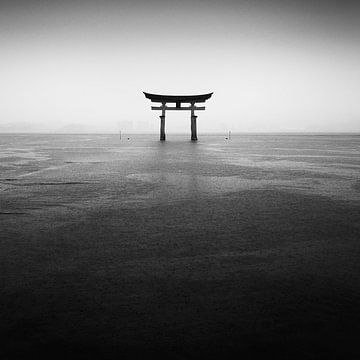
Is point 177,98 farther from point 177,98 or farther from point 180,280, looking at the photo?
point 180,280

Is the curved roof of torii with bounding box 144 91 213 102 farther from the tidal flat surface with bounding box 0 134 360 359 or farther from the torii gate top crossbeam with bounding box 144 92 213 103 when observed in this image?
the tidal flat surface with bounding box 0 134 360 359

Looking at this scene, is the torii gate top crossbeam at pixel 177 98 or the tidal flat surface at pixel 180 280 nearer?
the tidal flat surface at pixel 180 280

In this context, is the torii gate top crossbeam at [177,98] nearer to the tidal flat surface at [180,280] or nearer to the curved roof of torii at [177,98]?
the curved roof of torii at [177,98]

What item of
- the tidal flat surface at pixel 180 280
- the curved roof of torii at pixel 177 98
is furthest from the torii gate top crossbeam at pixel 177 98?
the tidal flat surface at pixel 180 280

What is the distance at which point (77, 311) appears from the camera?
220 centimetres

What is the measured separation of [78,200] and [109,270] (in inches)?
139

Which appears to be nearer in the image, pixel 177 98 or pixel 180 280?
pixel 180 280

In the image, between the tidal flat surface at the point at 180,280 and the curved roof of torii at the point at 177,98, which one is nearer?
the tidal flat surface at the point at 180,280

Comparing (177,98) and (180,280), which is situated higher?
(177,98)

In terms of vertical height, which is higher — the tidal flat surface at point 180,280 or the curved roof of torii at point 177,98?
the curved roof of torii at point 177,98

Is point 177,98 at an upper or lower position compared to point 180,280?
upper

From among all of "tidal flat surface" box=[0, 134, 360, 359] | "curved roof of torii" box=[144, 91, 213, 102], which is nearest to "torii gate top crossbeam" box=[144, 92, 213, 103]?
"curved roof of torii" box=[144, 91, 213, 102]

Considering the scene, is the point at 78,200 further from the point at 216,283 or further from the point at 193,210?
the point at 216,283

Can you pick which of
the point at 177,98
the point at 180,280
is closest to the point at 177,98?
the point at 177,98
